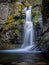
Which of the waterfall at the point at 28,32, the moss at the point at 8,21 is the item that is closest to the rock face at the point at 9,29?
the moss at the point at 8,21

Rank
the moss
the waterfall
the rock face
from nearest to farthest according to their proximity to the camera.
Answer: the waterfall
the rock face
the moss

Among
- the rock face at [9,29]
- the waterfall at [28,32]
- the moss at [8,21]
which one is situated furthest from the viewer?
the moss at [8,21]

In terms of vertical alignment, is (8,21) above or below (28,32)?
above

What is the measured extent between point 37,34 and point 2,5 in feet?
19.5

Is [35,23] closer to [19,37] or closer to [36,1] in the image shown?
[19,37]

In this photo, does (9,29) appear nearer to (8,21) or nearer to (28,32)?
(8,21)

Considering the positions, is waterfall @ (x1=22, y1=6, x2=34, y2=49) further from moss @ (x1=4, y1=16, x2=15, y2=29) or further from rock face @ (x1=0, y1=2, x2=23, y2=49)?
moss @ (x1=4, y1=16, x2=15, y2=29)

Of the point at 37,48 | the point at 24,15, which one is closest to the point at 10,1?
the point at 24,15

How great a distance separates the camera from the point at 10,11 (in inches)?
875

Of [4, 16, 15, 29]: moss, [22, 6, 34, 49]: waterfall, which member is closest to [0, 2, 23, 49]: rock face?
[4, 16, 15, 29]: moss

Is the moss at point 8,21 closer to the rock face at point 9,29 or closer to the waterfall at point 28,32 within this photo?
the rock face at point 9,29

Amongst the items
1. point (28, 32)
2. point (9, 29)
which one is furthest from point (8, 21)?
point (28, 32)

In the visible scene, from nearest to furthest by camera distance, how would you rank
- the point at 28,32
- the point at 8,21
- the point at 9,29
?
the point at 28,32
the point at 9,29
the point at 8,21

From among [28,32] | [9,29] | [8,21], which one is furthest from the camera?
[8,21]
